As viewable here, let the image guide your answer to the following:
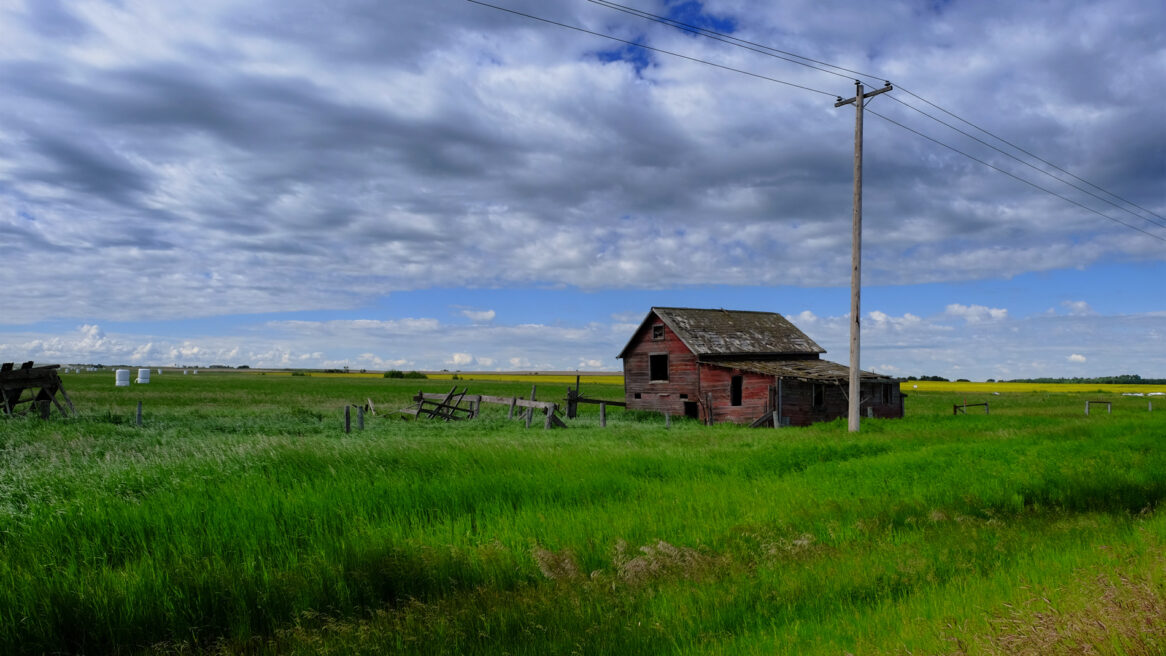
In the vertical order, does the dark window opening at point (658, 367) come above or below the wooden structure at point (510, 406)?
above

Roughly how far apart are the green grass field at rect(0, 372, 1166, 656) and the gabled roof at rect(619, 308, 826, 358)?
25.1 meters

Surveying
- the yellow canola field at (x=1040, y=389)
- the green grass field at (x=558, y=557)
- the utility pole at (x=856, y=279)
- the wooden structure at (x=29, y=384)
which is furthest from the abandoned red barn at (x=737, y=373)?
the yellow canola field at (x=1040, y=389)

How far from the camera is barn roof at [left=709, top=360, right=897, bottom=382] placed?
116 feet

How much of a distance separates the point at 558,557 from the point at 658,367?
34.8 meters

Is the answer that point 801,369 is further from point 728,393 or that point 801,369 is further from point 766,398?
point 728,393

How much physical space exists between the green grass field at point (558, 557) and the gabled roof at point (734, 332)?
988 inches

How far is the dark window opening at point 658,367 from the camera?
42.0m

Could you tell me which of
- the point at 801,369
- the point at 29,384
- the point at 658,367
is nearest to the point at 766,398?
the point at 801,369

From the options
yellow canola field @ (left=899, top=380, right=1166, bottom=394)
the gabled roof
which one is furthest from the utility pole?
yellow canola field @ (left=899, top=380, right=1166, bottom=394)

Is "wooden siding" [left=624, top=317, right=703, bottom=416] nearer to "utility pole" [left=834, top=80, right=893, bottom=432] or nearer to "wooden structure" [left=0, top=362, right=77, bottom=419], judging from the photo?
"utility pole" [left=834, top=80, right=893, bottom=432]

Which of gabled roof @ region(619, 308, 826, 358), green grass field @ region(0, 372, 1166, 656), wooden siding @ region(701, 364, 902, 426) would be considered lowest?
green grass field @ region(0, 372, 1166, 656)

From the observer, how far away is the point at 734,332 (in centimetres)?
4234

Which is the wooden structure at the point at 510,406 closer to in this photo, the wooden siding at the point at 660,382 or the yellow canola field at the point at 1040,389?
the wooden siding at the point at 660,382

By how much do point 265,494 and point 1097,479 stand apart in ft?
51.9
